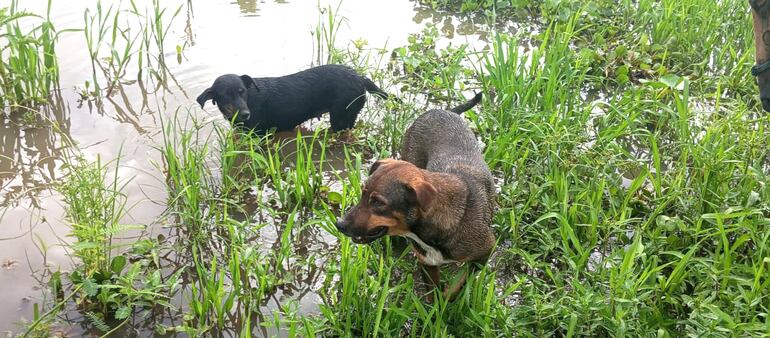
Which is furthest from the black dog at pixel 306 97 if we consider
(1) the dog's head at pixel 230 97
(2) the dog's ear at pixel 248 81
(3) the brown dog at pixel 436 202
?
A: (3) the brown dog at pixel 436 202

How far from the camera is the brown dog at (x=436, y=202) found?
9.71 feet

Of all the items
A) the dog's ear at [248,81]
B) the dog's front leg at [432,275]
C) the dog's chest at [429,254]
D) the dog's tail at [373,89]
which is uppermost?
the dog's ear at [248,81]

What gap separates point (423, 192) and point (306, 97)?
266 cm

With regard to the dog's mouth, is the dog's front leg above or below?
below

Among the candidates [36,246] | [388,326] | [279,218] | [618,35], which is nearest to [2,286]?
[36,246]

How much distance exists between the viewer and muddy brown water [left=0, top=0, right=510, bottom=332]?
3.90m

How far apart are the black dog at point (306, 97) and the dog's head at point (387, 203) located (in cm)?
239

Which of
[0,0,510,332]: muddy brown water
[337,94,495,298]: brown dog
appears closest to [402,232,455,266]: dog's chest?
[337,94,495,298]: brown dog

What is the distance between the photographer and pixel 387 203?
2.94 metres

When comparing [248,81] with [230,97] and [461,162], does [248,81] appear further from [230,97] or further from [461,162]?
[461,162]

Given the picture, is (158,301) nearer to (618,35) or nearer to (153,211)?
(153,211)

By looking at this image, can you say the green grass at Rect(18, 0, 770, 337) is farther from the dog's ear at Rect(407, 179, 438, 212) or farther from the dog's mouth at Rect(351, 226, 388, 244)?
the dog's ear at Rect(407, 179, 438, 212)

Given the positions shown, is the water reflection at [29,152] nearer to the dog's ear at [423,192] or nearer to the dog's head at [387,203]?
the dog's head at [387,203]

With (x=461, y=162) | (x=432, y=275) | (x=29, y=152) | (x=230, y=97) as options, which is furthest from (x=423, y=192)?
(x=29, y=152)
